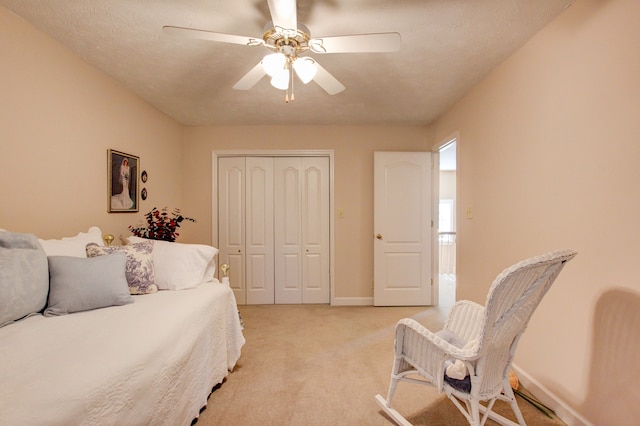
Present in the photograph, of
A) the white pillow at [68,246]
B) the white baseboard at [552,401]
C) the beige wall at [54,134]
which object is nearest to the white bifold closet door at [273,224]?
the beige wall at [54,134]

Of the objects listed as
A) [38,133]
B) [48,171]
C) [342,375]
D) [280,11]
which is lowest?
[342,375]

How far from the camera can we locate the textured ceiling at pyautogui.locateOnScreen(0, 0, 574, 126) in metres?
1.62

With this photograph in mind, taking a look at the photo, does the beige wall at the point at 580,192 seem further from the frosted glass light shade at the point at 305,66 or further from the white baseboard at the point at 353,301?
the white baseboard at the point at 353,301

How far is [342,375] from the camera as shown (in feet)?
7.00

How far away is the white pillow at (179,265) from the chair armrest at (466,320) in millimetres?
1800

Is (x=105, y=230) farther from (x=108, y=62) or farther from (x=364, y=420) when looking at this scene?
(x=364, y=420)

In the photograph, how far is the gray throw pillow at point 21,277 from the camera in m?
1.27

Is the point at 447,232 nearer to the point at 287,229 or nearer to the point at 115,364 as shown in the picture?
the point at 287,229

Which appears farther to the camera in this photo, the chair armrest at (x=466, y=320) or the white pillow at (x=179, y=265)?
the white pillow at (x=179, y=265)

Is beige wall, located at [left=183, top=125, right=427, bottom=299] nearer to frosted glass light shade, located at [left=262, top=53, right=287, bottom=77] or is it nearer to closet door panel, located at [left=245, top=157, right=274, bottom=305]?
closet door panel, located at [left=245, top=157, right=274, bottom=305]

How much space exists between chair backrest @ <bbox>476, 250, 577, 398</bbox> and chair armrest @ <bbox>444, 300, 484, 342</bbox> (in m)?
0.28

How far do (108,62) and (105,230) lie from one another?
138cm

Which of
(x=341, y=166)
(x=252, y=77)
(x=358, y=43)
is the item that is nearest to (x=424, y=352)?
(x=358, y=43)

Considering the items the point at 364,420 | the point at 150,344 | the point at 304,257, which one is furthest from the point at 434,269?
the point at 150,344
